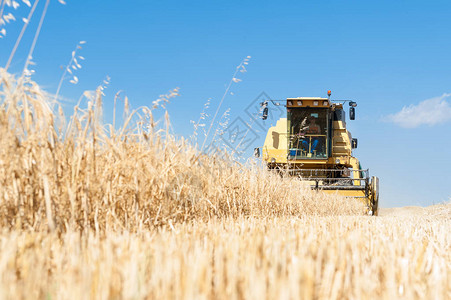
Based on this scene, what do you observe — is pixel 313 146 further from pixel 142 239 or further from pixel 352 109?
pixel 142 239

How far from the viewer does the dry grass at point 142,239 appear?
1263 mm

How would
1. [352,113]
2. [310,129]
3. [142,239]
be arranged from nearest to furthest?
[142,239]
[352,113]
[310,129]

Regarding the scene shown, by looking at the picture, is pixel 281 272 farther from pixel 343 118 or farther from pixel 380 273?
pixel 343 118

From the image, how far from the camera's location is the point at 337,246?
2.03 meters

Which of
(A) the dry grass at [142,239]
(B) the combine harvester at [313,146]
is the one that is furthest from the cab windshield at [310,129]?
(A) the dry grass at [142,239]

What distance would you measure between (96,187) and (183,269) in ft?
4.52

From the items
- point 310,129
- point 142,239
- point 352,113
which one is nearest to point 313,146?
point 310,129

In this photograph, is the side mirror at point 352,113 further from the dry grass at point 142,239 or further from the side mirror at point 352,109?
the dry grass at point 142,239

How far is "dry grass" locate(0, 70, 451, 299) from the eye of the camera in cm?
126

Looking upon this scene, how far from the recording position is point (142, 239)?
2182 mm

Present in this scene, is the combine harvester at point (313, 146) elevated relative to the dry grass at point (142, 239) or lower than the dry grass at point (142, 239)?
elevated

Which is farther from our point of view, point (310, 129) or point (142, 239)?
point (310, 129)

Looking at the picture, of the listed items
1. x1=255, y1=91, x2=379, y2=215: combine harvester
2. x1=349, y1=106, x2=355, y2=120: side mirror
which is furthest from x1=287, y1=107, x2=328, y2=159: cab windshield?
x1=349, y1=106, x2=355, y2=120: side mirror

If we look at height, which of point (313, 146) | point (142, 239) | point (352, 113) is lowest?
point (142, 239)
